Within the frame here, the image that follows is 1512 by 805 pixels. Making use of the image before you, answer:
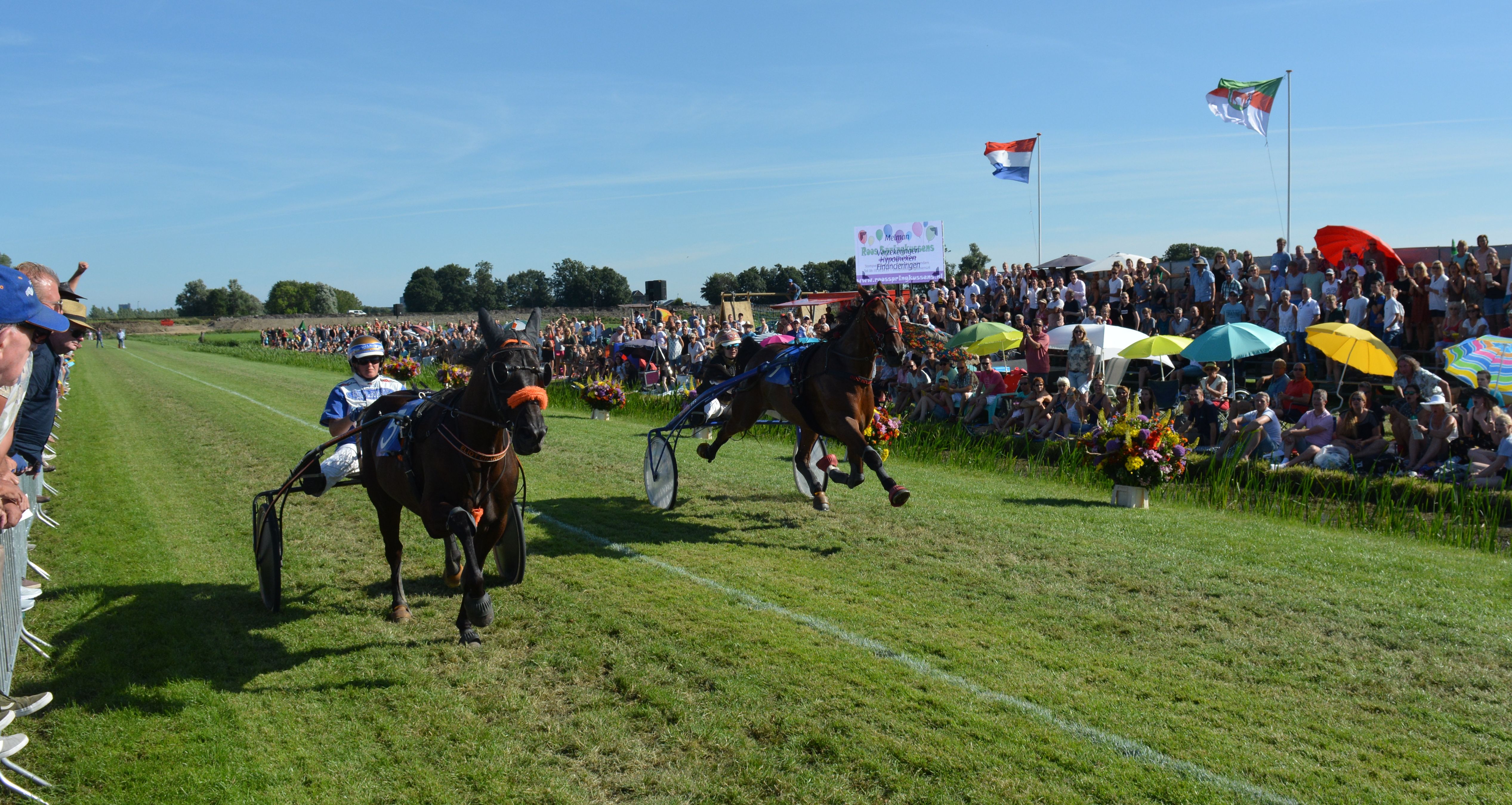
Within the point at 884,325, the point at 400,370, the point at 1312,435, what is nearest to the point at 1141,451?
the point at 1312,435

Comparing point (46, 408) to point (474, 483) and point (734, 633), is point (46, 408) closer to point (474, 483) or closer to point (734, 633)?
point (474, 483)

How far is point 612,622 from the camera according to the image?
20.2ft

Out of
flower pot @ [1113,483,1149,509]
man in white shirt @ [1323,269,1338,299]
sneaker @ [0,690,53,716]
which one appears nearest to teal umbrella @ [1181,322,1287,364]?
man in white shirt @ [1323,269,1338,299]

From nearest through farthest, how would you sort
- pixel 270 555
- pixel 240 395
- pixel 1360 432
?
pixel 270 555, pixel 1360 432, pixel 240 395

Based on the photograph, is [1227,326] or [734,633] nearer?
[734,633]

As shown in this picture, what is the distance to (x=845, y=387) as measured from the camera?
28.5ft

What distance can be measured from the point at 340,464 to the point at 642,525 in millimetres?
3331

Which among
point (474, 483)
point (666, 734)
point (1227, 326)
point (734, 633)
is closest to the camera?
point (666, 734)

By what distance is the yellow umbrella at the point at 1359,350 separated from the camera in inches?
516

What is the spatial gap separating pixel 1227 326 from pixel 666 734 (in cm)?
1309

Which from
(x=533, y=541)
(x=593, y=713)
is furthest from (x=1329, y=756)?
(x=533, y=541)

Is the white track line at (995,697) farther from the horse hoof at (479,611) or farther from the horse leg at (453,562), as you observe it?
the horse hoof at (479,611)

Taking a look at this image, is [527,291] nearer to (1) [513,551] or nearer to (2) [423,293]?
(2) [423,293]

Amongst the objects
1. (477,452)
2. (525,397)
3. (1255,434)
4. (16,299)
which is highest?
(16,299)
